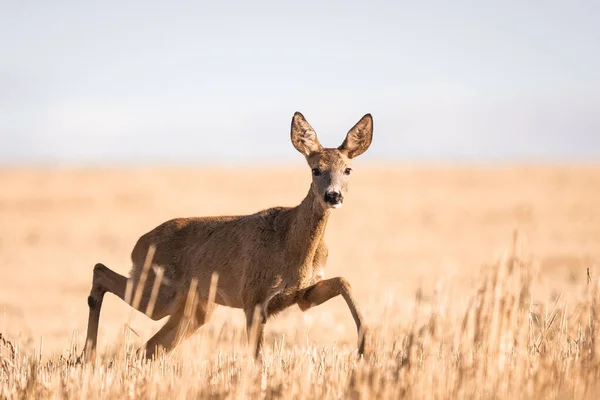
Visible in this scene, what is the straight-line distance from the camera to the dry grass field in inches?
254

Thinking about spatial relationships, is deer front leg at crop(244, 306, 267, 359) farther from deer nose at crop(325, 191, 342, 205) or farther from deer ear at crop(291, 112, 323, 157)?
deer ear at crop(291, 112, 323, 157)

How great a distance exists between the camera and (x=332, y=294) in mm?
8383

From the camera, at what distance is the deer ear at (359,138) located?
30.2ft

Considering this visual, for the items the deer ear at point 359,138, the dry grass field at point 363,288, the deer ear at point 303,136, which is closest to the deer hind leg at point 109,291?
the dry grass field at point 363,288

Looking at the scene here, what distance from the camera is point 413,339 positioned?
20.4ft

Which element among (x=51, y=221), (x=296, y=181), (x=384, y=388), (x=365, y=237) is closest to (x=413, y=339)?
(x=384, y=388)

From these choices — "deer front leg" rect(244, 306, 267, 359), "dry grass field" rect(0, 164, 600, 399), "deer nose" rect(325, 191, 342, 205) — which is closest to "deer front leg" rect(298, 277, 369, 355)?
"dry grass field" rect(0, 164, 600, 399)

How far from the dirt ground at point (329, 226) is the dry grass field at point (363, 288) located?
0.36 feet

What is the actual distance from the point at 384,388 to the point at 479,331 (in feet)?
2.81

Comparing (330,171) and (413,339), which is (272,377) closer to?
(413,339)

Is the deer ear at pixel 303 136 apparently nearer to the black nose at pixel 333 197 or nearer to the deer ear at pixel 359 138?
the deer ear at pixel 359 138

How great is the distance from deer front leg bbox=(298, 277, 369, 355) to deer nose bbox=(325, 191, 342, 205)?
69cm

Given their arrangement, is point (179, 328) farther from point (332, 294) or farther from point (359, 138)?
point (359, 138)

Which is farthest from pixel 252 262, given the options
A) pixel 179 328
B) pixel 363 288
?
pixel 363 288
